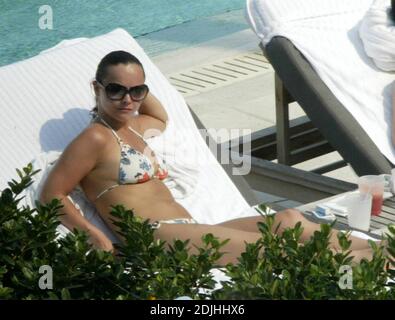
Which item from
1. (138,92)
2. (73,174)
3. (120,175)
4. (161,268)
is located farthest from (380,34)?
(161,268)

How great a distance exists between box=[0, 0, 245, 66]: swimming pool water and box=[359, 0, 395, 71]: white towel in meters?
4.67

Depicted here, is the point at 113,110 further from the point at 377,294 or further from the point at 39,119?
the point at 377,294

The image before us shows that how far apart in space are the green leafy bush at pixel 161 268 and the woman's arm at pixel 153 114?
2.07 meters

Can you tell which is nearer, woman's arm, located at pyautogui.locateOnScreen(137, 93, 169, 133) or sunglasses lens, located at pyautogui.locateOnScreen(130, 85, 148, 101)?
sunglasses lens, located at pyautogui.locateOnScreen(130, 85, 148, 101)

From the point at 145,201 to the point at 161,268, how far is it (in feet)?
6.12

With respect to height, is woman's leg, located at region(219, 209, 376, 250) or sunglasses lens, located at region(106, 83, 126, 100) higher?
sunglasses lens, located at region(106, 83, 126, 100)

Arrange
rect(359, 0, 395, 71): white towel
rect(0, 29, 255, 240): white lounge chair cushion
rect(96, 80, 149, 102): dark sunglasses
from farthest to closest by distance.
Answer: rect(359, 0, 395, 71): white towel
rect(0, 29, 255, 240): white lounge chair cushion
rect(96, 80, 149, 102): dark sunglasses

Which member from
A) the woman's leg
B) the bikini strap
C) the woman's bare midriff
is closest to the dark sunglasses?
the bikini strap

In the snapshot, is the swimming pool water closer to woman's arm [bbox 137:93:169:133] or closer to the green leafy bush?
woman's arm [bbox 137:93:169:133]

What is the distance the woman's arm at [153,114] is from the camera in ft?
17.3

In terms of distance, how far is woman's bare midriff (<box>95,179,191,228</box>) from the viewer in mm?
4773

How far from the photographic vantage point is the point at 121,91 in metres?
4.78

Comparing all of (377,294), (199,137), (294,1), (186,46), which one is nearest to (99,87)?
(199,137)
